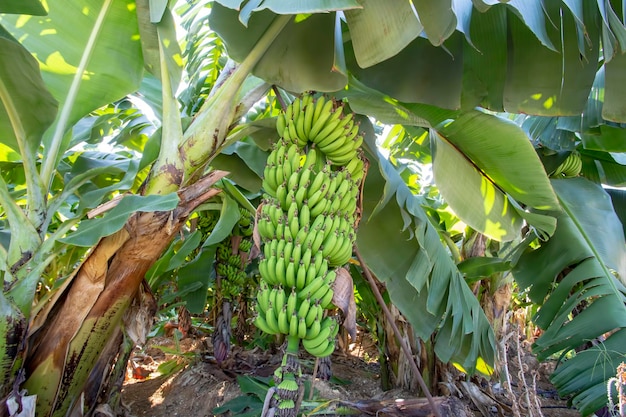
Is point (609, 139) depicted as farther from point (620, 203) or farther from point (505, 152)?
point (505, 152)

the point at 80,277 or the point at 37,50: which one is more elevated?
the point at 37,50

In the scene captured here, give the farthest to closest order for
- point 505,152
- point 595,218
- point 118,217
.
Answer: point 595,218
point 505,152
point 118,217

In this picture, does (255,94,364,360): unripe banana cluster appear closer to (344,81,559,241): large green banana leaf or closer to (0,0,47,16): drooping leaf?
(344,81,559,241): large green banana leaf

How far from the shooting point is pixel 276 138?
6.69 ft

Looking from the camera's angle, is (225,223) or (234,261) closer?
(225,223)

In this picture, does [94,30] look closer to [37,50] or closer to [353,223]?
[37,50]

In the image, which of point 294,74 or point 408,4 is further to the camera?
point 294,74

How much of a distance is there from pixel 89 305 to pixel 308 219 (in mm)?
898

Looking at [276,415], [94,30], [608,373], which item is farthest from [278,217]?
[608,373]

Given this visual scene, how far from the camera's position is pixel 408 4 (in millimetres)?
1183

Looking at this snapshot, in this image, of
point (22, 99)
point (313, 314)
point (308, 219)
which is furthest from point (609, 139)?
point (22, 99)

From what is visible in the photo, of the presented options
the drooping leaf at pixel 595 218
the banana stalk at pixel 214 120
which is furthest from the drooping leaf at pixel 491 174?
the banana stalk at pixel 214 120

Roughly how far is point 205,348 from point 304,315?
132 inches

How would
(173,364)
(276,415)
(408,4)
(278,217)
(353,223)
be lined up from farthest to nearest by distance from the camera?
1. (173,364)
2. (353,223)
3. (278,217)
4. (276,415)
5. (408,4)
